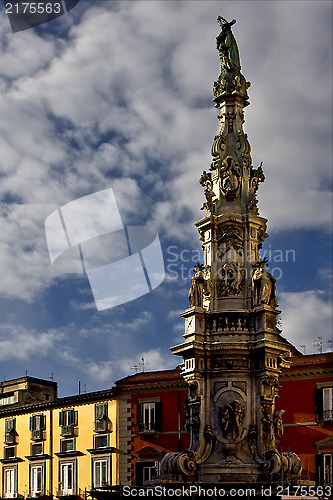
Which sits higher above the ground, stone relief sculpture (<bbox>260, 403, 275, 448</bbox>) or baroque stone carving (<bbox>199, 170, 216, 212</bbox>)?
baroque stone carving (<bbox>199, 170, 216, 212</bbox>)

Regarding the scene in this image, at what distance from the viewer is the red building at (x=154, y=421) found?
1806 inches

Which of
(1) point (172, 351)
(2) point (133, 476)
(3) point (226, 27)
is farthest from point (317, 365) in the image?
(3) point (226, 27)

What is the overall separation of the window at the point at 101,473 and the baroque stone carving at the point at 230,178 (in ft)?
78.8

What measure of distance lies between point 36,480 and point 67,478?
317 centimetres

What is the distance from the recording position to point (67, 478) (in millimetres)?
51188

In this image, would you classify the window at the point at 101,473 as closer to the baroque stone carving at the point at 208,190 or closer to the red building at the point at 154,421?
the red building at the point at 154,421

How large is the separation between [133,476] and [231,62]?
25331 millimetres

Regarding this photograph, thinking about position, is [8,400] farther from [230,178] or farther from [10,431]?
[230,178]

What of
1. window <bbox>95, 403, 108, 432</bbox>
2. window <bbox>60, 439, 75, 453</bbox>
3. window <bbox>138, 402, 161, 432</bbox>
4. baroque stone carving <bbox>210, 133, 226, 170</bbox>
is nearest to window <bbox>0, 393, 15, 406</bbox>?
window <bbox>60, 439, 75, 453</bbox>

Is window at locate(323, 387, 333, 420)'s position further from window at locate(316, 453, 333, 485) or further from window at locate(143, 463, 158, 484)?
window at locate(143, 463, 158, 484)

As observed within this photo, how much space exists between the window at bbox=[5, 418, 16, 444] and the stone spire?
1201 inches

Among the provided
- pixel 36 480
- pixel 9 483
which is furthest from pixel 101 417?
pixel 9 483

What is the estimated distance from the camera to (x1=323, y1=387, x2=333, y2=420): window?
136 ft

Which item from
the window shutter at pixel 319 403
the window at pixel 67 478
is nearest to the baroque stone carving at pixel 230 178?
the window shutter at pixel 319 403
